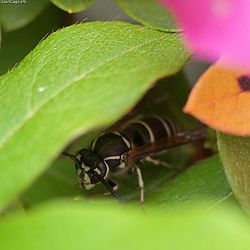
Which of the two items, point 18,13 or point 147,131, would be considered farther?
point 147,131

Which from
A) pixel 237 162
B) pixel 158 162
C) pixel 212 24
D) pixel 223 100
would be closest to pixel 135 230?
pixel 212 24

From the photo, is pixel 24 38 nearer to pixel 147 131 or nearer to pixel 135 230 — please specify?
pixel 147 131

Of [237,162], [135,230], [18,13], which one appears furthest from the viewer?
[18,13]

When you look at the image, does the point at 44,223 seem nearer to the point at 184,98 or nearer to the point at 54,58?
the point at 54,58

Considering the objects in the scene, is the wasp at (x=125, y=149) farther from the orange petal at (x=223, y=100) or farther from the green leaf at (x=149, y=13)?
the orange petal at (x=223, y=100)

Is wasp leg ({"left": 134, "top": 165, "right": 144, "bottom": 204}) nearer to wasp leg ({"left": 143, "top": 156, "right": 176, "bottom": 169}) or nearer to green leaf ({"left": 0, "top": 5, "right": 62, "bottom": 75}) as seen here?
wasp leg ({"left": 143, "top": 156, "right": 176, "bottom": 169})

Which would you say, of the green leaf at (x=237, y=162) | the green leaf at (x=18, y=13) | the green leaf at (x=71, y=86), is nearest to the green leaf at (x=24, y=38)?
the green leaf at (x=18, y=13)

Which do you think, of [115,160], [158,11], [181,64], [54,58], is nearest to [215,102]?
[181,64]

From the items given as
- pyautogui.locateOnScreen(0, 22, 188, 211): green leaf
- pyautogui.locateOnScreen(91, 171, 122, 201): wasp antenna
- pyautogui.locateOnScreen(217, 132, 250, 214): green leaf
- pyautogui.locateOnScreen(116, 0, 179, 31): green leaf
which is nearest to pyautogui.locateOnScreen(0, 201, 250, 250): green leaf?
pyautogui.locateOnScreen(0, 22, 188, 211): green leaf
